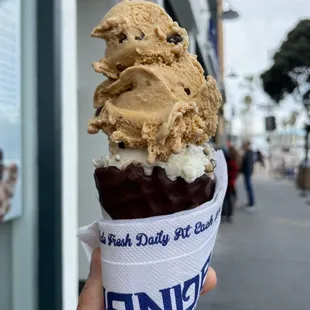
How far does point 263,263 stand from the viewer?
6.61m

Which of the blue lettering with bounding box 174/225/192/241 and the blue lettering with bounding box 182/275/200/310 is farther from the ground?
the blue lettering with bounding box 174/225/192/241

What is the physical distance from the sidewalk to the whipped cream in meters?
3.45

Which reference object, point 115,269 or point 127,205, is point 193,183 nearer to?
point 127,205

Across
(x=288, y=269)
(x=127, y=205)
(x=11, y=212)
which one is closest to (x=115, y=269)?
(x=127, y=205)

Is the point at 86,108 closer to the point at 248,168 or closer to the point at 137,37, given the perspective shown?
the point at 137,37

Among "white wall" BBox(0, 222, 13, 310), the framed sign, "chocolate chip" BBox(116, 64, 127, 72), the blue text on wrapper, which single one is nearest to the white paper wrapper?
the blue text on wrapper

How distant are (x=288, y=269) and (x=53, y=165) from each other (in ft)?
14.1

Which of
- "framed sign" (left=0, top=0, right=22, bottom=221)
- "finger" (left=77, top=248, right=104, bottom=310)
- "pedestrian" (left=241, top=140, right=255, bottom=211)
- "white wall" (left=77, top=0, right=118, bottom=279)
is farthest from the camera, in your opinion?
"pedestrian" (left=241, top=140, right=255, bottom=211)

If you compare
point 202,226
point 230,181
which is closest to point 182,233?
point 202,226

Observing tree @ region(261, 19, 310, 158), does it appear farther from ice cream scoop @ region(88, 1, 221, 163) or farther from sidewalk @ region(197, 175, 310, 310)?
ice cream scoop @ region(88, 1, 221, 163)

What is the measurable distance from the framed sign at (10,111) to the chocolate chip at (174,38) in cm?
178

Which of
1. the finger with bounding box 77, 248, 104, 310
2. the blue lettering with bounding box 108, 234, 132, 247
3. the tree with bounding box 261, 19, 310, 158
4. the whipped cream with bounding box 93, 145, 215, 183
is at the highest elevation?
the tree with bounding box 261, 19, 310, 158

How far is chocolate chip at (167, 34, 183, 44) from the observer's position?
1.83m

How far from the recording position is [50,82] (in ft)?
11.3
